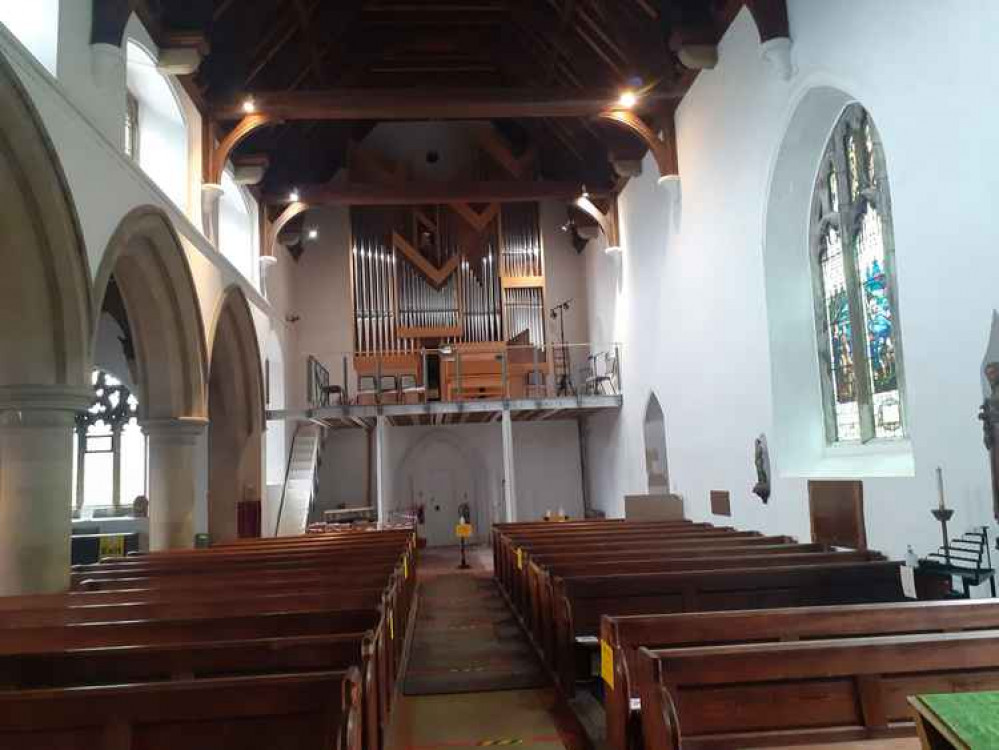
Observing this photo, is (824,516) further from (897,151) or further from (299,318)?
(299,318)

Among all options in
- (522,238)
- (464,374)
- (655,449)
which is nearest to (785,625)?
(655,449)

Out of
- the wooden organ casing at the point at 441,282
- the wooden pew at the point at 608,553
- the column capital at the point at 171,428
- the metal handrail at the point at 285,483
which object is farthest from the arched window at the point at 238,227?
the wooden pew at the point at 608,553

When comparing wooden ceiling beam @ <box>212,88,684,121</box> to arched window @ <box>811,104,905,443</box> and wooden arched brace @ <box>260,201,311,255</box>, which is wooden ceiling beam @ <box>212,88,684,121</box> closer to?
wooden arched brace @ <box>260,201,311,255</box>

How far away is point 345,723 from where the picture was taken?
2037 mm

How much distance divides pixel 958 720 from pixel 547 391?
13088 mm

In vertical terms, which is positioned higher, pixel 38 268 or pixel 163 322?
pixel 163 322

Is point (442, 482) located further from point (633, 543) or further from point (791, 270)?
point (791, 270)

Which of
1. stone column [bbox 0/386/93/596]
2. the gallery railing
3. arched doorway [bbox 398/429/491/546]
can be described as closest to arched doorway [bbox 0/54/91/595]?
stone column [bbox 0/386/93/596]

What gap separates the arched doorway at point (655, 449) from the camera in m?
10.9

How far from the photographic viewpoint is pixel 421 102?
9.12 m

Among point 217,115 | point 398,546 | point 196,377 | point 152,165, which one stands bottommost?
point 398,546

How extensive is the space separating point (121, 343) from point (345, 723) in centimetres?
1151

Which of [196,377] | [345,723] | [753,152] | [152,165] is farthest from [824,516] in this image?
[152,165]

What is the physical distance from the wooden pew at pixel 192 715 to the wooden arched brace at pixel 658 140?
8245 mm
